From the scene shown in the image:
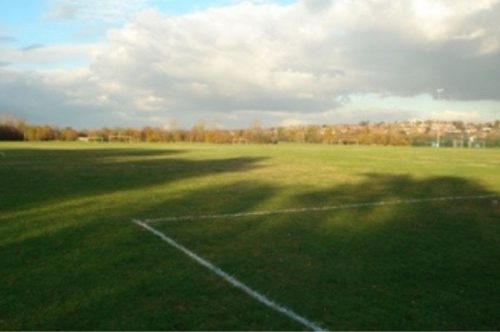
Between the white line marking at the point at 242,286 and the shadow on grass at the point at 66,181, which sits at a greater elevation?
the shadow on grass at the point at 66,181

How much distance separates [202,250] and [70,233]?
2356 mm

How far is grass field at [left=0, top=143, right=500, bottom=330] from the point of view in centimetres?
528

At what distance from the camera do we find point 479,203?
13.6 m

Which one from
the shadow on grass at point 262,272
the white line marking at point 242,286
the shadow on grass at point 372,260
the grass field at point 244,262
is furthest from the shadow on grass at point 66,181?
the shadow on grass at point 372,260

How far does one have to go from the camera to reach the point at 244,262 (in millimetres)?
7320

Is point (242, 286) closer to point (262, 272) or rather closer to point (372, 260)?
point (262, 272)

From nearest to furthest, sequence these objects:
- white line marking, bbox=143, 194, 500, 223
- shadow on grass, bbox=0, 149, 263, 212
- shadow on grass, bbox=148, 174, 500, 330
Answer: shadow on grass, bbox=148, 174, 500, 330
white line marking, bbox=143, 194, 500, 223
shadow on grass, bbox=0, 149, 263, 212

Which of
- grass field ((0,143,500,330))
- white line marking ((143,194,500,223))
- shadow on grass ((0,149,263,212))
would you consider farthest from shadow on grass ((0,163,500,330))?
shadow on grass ((0,149,263,212))

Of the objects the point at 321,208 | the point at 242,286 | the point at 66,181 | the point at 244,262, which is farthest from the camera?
the point at 66,181

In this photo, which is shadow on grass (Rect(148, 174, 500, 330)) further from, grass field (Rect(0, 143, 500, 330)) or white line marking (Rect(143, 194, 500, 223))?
white line marking (Rect(143, 194, 500, 223))

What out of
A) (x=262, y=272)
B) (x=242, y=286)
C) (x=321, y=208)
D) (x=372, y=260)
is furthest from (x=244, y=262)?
(x=321, y=208)

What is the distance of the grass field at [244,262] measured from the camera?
17.3 feet

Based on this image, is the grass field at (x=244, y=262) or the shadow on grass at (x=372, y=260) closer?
the grass field at (x=244, y=262)

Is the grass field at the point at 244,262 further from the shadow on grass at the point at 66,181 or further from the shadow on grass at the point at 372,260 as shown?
the shadow on grass at the point at 66,181
